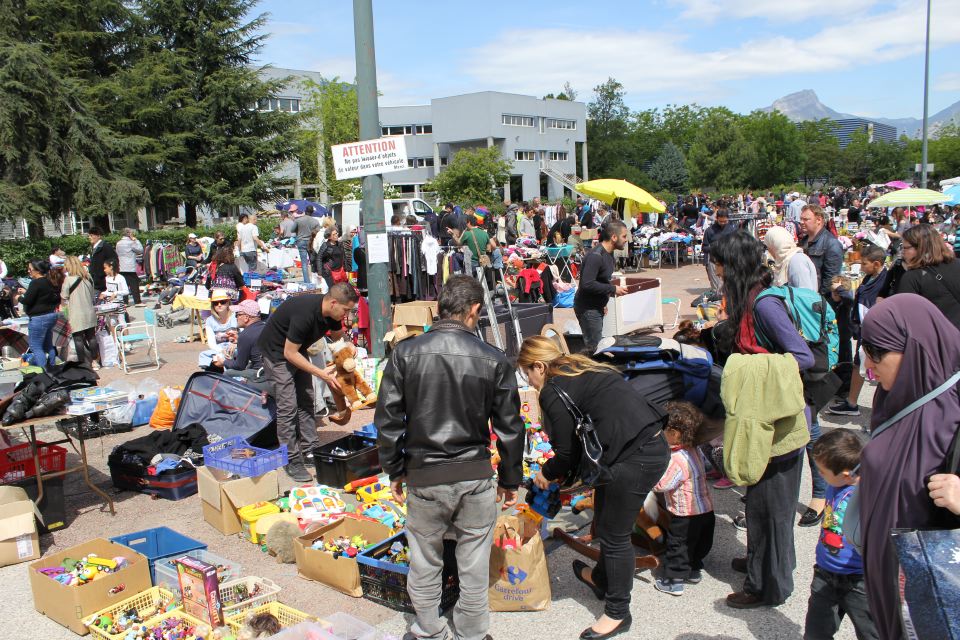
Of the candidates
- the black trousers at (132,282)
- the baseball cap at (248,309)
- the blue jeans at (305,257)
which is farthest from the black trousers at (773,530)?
the black trousers at (132,282)

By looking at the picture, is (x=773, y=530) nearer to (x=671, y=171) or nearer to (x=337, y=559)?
(x=337, y=559)

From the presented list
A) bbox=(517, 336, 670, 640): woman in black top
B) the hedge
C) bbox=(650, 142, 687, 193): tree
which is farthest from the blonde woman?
bbox=(650, 142, 687, 193): tree

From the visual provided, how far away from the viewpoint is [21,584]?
465 centimetres

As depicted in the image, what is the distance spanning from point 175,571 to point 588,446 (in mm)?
2519

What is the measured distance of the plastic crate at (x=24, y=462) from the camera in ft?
18.5

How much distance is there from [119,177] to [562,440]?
3037 centimetres

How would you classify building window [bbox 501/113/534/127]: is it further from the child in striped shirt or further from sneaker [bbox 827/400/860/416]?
the child in striped shirt

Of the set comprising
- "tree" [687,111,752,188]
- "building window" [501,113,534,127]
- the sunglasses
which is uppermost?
"building window" [501,113,534,127]

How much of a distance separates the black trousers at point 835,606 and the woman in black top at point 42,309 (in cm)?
924

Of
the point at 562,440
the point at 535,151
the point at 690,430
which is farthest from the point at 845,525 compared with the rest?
the point at 535,151

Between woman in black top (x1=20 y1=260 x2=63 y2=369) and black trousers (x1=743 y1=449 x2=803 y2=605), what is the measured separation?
8.82 m

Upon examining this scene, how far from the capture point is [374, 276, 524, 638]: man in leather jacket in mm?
3209

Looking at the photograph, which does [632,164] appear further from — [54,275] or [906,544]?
[906,544]

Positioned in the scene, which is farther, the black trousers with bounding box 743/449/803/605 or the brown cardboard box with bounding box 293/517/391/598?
the brown cardboard box with bounding box 293/517/391/598
